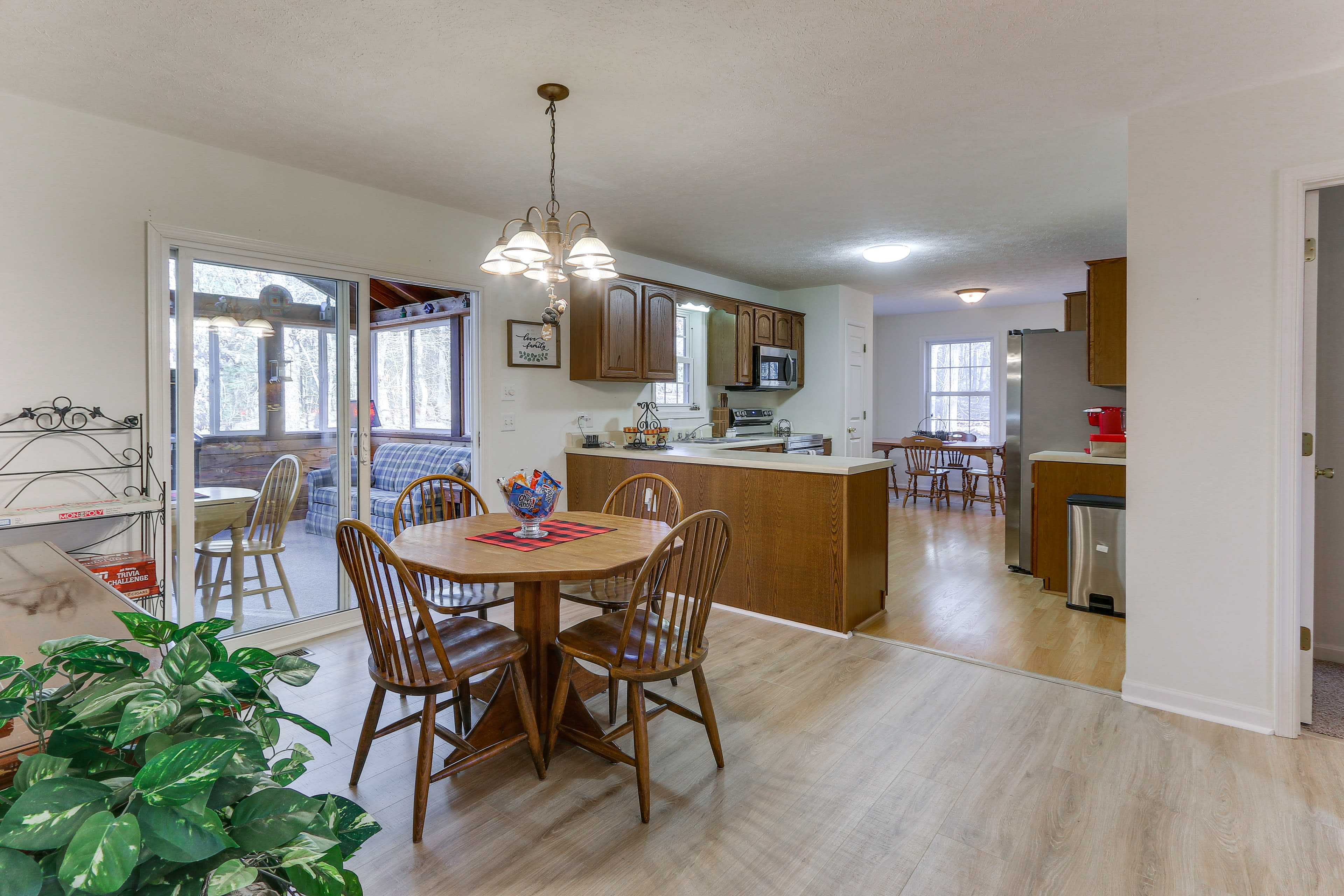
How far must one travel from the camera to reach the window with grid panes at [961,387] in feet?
26.8

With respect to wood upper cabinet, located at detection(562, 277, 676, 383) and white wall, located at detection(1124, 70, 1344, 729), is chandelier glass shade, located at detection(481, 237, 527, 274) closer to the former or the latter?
wood upper cabinet, located at detection(562, 277, 676, 383)

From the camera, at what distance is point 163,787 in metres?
0.49

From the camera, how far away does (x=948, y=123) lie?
2.80m

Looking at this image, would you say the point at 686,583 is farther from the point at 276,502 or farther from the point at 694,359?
the point at 694,359

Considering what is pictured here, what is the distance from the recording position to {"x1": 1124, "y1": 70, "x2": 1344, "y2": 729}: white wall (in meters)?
2.37

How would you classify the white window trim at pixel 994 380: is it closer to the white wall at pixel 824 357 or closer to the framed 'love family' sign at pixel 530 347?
the white wall at pixel 824 357

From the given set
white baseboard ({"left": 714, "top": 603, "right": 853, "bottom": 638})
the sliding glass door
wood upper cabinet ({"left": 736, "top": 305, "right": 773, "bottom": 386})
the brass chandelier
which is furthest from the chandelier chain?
wood upper cabinet ({"left": 736, "top": 305, "right": 773, "bottom": 386})

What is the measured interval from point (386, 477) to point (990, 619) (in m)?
4.44

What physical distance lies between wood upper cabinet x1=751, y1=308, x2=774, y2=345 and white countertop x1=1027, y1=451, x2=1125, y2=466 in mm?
2558

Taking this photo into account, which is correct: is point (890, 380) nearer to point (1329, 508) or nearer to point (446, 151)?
point (1329, 508)

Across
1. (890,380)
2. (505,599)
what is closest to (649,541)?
(505,599)

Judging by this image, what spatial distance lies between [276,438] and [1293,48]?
4.32 meters

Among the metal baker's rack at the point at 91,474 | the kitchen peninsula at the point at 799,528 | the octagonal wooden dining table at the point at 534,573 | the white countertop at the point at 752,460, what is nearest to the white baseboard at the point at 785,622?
the kitchen peninsula at the point at 799,528

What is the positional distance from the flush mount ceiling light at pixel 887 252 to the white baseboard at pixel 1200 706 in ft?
10.4
